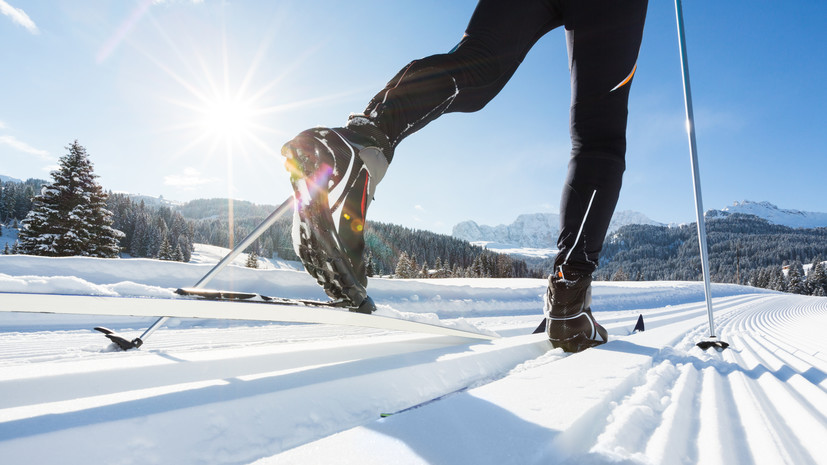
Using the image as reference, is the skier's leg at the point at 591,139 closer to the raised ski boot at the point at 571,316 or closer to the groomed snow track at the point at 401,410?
the raised ski boot at the point at 571,316

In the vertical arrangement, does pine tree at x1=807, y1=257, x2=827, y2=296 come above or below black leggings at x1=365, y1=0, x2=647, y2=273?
below

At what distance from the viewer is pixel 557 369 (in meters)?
0.73

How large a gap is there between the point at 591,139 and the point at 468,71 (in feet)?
1.51

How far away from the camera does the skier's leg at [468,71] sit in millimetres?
1029

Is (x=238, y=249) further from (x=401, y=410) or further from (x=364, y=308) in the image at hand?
(x=401, y=410)

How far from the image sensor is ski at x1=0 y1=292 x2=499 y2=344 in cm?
65

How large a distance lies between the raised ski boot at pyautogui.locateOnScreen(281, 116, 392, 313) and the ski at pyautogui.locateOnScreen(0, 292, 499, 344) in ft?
0.26

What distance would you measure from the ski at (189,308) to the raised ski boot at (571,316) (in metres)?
0.47

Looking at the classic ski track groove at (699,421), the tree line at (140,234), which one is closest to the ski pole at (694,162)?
the classic ski track groove at (699,421)

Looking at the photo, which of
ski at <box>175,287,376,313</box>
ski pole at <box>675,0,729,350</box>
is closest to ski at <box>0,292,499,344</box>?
ski at <box>175,287,376,313</box>

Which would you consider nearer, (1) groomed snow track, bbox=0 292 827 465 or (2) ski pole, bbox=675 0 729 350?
(1) groomed snow track, bbox=0 292 827 465

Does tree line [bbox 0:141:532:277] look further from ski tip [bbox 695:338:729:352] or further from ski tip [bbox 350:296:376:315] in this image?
ski tip [bbox 695:338:729:352]

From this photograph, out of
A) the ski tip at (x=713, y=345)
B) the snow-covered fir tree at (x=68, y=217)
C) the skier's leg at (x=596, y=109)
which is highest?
the snow-covered fir tree at (x=68, y=217)

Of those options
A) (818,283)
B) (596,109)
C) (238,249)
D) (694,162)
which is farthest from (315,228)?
(818,283)
